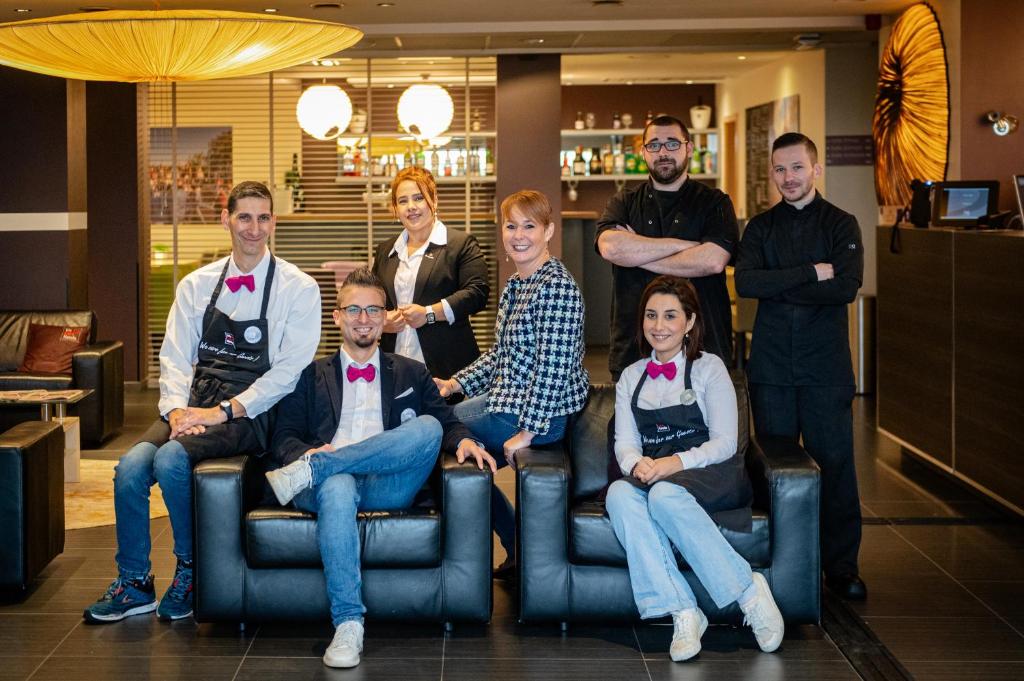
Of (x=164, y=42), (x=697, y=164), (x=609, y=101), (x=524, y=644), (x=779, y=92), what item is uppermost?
(x=609, y=101)

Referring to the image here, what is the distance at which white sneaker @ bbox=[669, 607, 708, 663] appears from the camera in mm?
3930

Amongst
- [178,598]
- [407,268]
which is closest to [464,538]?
[178,598]

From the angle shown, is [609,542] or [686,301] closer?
[609,542]

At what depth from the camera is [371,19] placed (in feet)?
29.2

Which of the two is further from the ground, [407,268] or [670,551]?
[407,268]

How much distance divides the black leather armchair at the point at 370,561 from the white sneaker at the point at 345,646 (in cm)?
19

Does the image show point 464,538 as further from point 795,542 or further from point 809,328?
point 809,328

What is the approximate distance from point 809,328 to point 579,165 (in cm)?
1009

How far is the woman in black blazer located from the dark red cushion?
354cm

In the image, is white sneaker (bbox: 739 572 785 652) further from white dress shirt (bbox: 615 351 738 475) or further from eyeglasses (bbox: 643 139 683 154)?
eyeglasses (bbox: 643 139 683 154)

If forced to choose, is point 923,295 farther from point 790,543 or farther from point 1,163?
point 1,163

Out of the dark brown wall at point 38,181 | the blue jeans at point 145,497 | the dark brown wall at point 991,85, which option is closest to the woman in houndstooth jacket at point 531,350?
the blue jeans at point 145,497

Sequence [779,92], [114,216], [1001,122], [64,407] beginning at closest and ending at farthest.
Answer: [64,407] → [1001,122] → [114,216] → [779,92]

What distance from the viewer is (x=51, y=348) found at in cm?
812
